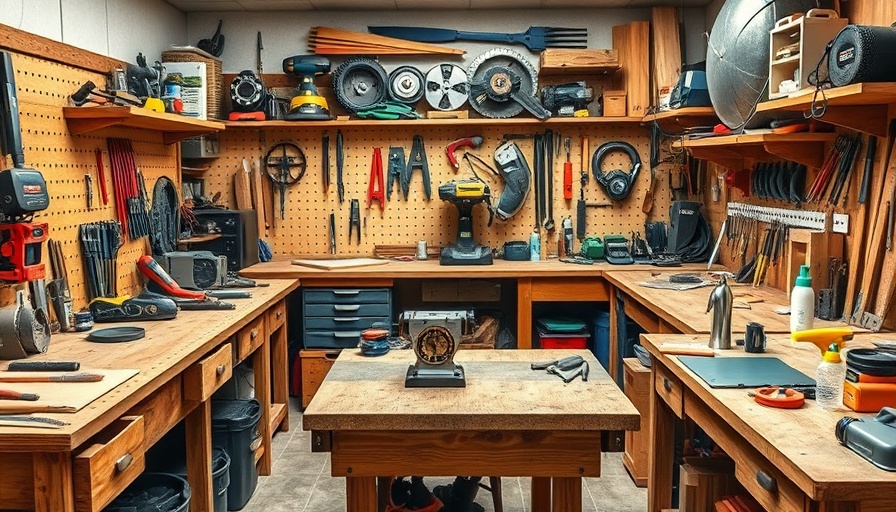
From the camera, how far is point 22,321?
2.51m

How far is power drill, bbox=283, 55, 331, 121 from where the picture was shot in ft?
16.6

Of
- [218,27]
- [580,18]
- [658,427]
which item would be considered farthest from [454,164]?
[658,427]

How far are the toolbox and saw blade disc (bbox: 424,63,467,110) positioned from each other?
1.36 m

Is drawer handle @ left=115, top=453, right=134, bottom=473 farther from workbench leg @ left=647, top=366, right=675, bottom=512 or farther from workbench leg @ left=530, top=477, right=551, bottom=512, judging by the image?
workbench leg @ left=647, top=366, right=675, bottom=512

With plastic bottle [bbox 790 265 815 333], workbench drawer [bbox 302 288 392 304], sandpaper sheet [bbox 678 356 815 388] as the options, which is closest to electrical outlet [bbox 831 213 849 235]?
plastic bottle [bbox 790 265 815 333]

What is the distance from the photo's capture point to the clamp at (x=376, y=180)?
5.42m

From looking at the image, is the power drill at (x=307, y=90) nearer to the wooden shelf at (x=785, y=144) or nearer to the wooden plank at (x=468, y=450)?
the wooden shelf at (x=785, y=144)

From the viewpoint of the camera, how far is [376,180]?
5441 mm

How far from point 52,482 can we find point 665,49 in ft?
14.7

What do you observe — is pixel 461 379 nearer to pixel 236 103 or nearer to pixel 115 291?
pixel 115 291

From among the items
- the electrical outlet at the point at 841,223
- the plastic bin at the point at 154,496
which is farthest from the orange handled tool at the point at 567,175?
the plastic bin at the point at 154,496

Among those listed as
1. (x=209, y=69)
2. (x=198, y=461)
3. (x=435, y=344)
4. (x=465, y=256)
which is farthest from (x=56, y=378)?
(x=209, y=69)

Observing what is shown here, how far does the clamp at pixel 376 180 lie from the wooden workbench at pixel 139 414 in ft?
4.77

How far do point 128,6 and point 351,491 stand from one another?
336 centimetres
